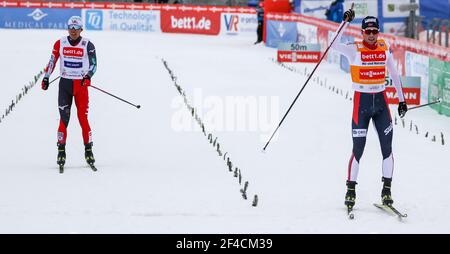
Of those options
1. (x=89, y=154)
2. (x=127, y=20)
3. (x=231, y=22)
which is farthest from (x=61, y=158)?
(x=127, y=20)

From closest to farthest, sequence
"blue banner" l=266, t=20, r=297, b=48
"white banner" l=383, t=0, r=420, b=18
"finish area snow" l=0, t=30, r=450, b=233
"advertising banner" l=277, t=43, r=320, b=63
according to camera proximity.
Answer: "finish area snow" l=0, t=30, r=450, b=233, "advertising banner" l=277, t=43, r=320, b=63, "white banner" l=383, t=0, r=420, b=18, "blue banner" l=266, t=20, r=297, b=48

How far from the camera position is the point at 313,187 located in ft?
40.6

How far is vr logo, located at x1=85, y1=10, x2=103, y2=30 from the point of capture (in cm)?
4600

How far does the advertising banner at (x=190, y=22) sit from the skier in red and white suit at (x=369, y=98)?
34.8 meters

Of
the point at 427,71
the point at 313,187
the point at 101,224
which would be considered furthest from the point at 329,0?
the point at 101,224

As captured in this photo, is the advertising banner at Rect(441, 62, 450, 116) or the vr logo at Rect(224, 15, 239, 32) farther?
the vr logo at Rect(224, 15, 239, 32)

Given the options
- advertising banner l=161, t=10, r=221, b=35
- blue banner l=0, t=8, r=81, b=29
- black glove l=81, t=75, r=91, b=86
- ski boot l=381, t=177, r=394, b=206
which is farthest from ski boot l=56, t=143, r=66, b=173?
blue banner l=0, t=8, r=81, b=29

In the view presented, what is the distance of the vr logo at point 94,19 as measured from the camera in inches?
1811

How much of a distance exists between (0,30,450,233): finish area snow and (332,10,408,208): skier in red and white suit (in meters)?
0.45

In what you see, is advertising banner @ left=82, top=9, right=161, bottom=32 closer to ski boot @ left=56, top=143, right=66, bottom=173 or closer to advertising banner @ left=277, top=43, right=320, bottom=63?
advertising banner @ left=277, top=43, right=320, bottom=63

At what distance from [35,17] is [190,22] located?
6.72m

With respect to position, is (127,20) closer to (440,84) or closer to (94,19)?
(94,19)

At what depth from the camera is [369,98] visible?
35.1 feet

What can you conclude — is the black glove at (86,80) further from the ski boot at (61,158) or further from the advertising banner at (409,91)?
the advertising banner at (409,91)
